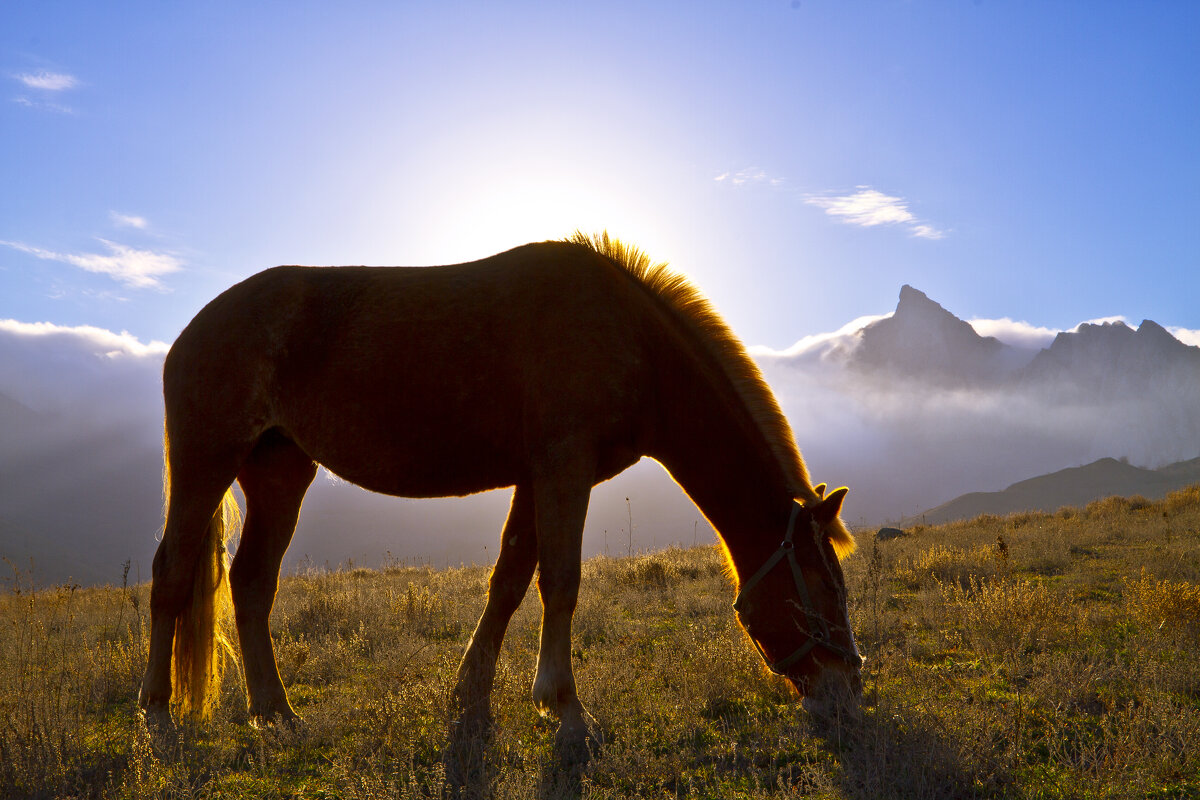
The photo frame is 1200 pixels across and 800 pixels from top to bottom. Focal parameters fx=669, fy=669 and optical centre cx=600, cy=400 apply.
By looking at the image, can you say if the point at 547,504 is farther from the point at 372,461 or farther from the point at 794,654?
the point at 794,654

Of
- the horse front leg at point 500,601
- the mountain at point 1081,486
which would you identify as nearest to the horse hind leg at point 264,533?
the horse front leg at point 500,601

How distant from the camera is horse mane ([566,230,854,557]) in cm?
429

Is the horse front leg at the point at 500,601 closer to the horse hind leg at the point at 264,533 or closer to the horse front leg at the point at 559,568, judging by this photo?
the horse front leg at the point at 559,568

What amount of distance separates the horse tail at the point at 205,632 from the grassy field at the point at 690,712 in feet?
0.66

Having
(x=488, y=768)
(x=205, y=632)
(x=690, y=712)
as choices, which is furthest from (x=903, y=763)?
(x=205, y=632)

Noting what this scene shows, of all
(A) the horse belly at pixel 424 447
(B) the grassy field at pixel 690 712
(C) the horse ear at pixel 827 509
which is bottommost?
(B) the grassy field at pixel 690 712

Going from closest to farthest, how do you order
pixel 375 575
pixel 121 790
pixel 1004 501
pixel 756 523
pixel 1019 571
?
pixel 121 790
pixel 756 523
pixel 1019 571
pixel 375 575
pixel 1004 501

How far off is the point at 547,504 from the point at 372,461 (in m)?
1.25

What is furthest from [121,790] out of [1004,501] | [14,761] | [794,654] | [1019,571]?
[1004,501]

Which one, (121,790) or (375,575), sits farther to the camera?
(375,575)

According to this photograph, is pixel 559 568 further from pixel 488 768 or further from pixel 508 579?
pixel 488 768

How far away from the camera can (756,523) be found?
4273mm

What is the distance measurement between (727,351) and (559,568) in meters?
1.87

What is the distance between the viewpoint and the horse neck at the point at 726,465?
4.27 m
